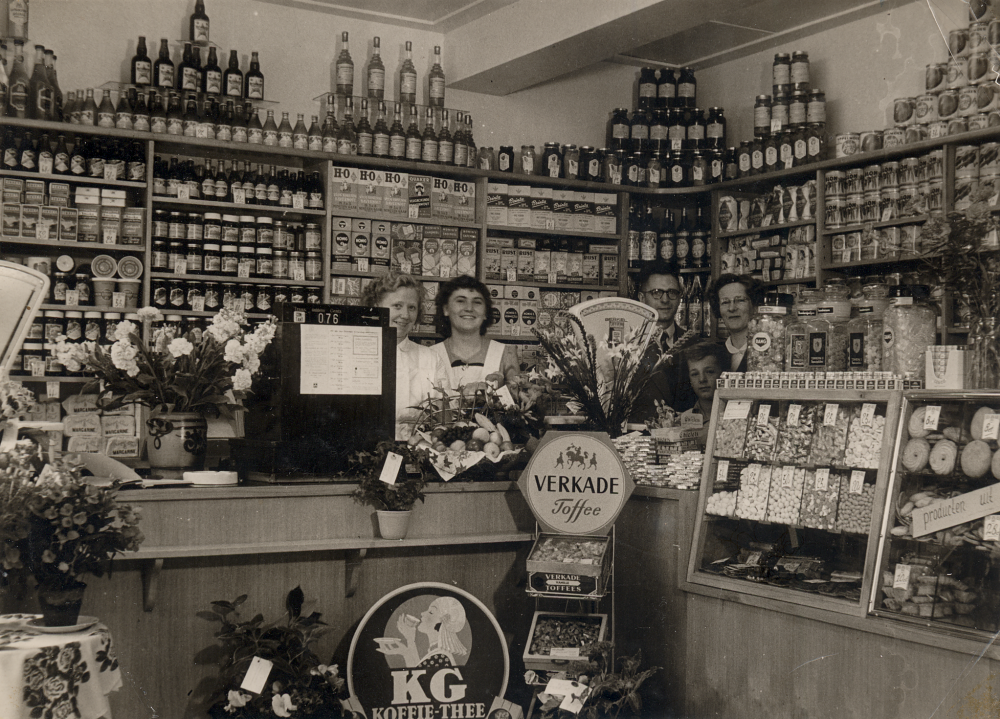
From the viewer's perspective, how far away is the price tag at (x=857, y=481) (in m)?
2.83

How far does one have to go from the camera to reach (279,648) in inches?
113

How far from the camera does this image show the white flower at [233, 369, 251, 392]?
2986 mm

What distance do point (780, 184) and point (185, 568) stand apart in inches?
172

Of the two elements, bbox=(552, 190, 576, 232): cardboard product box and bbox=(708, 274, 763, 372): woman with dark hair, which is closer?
bbox=(708, 274, 763, 372): woman with dark hair

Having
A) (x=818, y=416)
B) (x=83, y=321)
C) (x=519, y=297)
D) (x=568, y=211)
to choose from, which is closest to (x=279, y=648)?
(x=818, y=416)

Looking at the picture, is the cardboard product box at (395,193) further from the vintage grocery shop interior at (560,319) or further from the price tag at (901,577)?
the price tag at (901,577)

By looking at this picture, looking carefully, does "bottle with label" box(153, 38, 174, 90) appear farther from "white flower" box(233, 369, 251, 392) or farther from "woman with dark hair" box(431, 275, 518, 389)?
"white flower" box(233, 369, 251, 392)

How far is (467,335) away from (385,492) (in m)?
1.97

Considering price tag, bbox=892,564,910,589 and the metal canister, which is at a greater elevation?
the metal canister

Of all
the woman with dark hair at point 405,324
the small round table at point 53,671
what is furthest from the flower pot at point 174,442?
the woman with dark hair at point 405,324

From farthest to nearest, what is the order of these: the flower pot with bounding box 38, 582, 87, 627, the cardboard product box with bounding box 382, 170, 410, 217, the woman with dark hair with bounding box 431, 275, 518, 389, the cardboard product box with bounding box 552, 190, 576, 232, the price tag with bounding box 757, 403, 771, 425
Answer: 1. the cardboard product box with bounding box 552, 190, 576, 232
2. the cardboard product box with bounding box 382, 170, 410, 217
3. the woman with dark hair with bounding box 431, 275, 518, 389
4. the price tag with bounding box 757, 403, 771, 425
5. the flower pot with bounding box 38, 582, 87, 627

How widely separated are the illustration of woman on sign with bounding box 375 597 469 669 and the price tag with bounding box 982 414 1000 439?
163 centimetres

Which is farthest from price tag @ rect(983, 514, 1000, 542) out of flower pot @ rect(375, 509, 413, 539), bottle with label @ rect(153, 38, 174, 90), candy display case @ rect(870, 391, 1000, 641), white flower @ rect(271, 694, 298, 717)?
bottle with label @ rect(153, 38, 174, 90)

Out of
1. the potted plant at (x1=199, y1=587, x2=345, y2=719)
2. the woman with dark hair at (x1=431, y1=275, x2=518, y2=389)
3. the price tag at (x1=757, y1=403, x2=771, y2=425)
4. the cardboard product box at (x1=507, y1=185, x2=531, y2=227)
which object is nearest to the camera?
the potted plant at (x1=199, y1=587, x2=345, y2=719)
